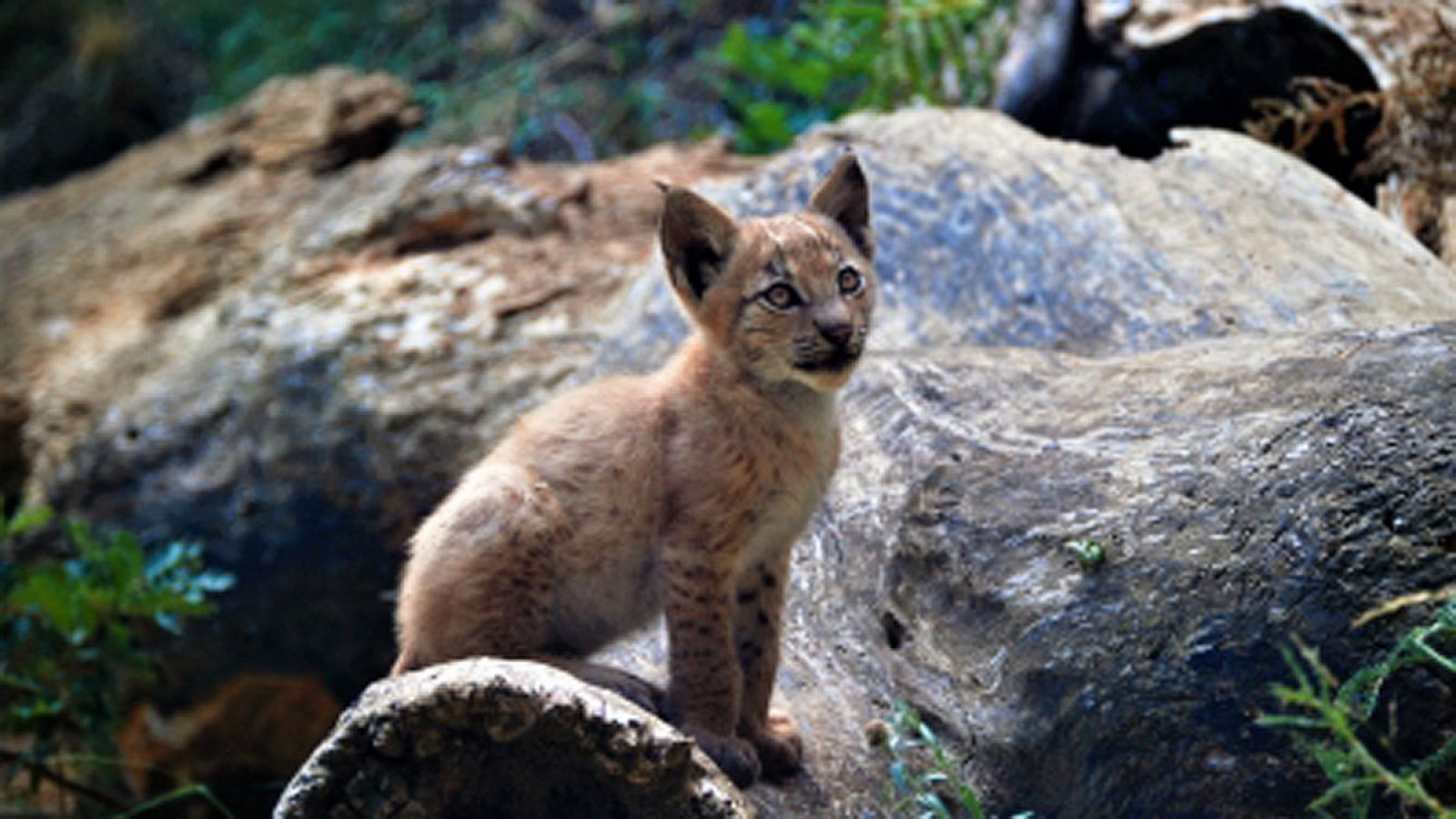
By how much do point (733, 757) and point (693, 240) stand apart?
1.61 meters

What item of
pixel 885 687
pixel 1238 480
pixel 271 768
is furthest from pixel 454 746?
pixel 271 768

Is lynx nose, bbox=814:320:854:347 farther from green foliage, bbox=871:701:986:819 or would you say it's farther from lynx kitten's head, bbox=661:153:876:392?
green foliage, bbox=871:701:986:819

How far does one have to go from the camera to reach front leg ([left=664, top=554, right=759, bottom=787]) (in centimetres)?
389

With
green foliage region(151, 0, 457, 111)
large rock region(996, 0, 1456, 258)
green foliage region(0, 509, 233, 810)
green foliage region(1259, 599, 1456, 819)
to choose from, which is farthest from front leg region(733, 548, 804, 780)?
green foliage region(151, 0, 457, 111)

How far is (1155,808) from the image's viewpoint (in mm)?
3432

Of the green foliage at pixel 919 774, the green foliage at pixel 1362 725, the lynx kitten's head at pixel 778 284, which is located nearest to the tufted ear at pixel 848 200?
the lynx kitten's head at pixel 778 284

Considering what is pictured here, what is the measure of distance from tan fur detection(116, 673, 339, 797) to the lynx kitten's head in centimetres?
373

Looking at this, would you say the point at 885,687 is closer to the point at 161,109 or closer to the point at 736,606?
the point at 736,606

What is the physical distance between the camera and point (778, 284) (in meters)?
4.26

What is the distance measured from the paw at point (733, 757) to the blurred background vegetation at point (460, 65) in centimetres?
553

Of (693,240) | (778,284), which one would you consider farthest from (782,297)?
(693,240)

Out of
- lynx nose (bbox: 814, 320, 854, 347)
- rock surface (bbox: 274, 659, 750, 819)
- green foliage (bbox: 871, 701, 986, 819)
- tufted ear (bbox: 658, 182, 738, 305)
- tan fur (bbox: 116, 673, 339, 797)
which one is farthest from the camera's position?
tan fur (bbox: 116, 673, 339, 797)

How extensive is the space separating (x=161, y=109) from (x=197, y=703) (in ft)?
23.8

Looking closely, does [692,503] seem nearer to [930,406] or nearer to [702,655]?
[702,655]
